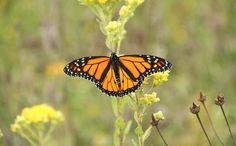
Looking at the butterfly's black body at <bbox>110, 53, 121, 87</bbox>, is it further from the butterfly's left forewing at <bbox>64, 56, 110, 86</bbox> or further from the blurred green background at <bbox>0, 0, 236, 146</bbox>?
the blurred green background at <bbox>0, 0, 236, 146</bbox>

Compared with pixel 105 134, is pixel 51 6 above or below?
above

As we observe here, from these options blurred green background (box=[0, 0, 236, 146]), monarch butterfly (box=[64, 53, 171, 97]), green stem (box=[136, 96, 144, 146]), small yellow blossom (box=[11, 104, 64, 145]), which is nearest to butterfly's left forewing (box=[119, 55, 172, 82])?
monarch butterfly (box=[64, 53, 171, 97])

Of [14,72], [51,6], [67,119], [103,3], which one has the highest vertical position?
[51,6]

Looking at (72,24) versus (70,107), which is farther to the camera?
(72,24)

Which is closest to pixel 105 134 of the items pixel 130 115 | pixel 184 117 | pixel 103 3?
pixel 130 115

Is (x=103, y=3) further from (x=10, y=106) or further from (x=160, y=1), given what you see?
(x=160, y=1)

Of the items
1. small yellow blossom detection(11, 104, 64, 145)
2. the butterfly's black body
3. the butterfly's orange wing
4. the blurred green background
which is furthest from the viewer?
the blurred green background

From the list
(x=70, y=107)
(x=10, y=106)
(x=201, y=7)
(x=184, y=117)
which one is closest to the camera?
(x=10, y=106)
